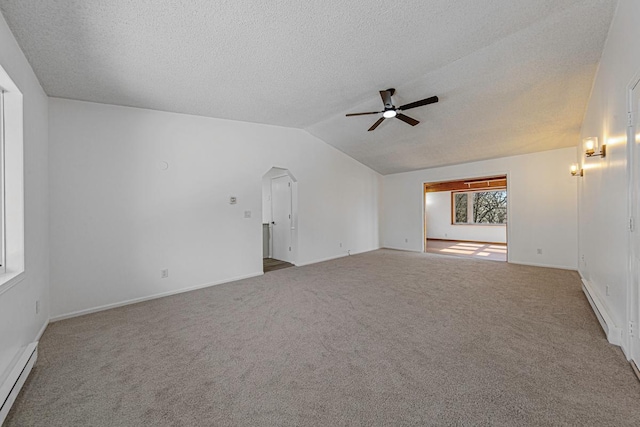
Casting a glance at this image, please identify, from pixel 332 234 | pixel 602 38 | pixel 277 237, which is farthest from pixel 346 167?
pixel 602 38

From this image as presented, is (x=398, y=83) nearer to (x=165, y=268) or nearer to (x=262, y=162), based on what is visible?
(x=262, y=162)

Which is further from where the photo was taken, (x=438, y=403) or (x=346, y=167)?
(x=346, y=167)

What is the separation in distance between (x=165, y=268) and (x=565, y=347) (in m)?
4.61

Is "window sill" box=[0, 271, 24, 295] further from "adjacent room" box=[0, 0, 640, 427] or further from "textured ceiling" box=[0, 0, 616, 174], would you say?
"textured ceiling" box=[0, 0, 616, 174]

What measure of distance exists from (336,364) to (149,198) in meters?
3.33

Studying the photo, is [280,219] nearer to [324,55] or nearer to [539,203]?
[324,55]

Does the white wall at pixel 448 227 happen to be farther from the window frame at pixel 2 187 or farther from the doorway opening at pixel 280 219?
the window frame at pixel 2 187

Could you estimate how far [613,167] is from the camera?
7.91ft

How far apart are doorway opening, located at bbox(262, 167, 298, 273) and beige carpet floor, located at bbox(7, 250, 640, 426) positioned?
7.23 feet

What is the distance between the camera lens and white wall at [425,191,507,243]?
931 cm

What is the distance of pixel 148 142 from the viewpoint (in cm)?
376

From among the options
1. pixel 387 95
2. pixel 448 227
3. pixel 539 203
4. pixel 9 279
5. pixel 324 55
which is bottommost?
pixel 448 227

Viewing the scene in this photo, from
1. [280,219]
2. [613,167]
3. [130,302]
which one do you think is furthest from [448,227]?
[130,302]

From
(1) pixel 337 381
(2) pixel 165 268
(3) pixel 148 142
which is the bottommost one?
(1) pixel 337 381
